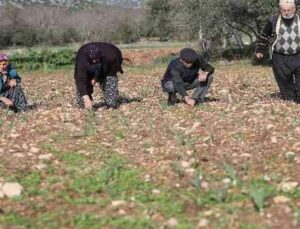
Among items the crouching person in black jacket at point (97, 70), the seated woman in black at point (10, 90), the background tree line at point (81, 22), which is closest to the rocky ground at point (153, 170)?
the crouching person in black jacket at point (97, 70)

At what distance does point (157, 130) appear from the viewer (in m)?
7.81

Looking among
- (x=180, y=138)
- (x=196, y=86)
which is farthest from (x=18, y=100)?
(x=180, y=138)

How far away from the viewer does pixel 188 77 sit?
33.1 ft

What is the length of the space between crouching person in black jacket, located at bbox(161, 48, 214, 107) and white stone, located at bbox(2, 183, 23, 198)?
4.61 m

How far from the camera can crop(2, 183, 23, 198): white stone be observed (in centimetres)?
552

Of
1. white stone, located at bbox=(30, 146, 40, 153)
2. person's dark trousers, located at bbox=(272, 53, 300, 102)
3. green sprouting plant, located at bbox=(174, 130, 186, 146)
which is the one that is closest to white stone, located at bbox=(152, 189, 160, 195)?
green sprouting plant, located at bbox=(174, 130, 186, 146)

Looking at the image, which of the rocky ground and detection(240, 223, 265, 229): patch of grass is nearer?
detection(240, 223, 265, 229): patch of grass

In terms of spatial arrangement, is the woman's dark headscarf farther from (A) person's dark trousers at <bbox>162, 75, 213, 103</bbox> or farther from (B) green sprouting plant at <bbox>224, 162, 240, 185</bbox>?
(B) green sprouting plant at <bbox>224, 162, 240, 185</bbox>

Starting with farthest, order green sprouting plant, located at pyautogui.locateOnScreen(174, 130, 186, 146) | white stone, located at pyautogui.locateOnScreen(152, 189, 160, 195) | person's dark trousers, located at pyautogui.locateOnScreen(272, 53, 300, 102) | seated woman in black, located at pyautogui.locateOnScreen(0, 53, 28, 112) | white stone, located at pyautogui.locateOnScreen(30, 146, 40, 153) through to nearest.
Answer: seated woman in black, located at pyautogui.locateOnScreen(0, 53, 28, 112)
person's dark trousers, located at pyautogui.locateOnScreen(272, 53, 300, 102)
green sprouting plant, located at pyautogui.locateOnScreen(174, 130, 186, 146)
white stone, located at pyautogui.locateOnScreen(30, 146, 40, 153)
white stone, located at pyautogui.locateOnScreen(152, 189, 160, 195)

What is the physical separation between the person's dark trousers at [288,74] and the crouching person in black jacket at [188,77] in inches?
45.8

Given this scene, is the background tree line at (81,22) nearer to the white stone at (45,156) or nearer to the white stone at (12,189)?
the white stone at (45,156)

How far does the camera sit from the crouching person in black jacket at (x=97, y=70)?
961 centimetres

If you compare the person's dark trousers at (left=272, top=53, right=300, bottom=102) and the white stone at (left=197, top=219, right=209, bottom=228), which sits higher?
the person's dark trousers at (left=272, top=53, right=300, bottom=102)

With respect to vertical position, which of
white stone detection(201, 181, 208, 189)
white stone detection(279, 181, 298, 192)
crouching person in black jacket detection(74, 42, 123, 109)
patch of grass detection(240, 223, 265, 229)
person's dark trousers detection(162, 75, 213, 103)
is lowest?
patch of grass detection(240, 223, 265, 229)
